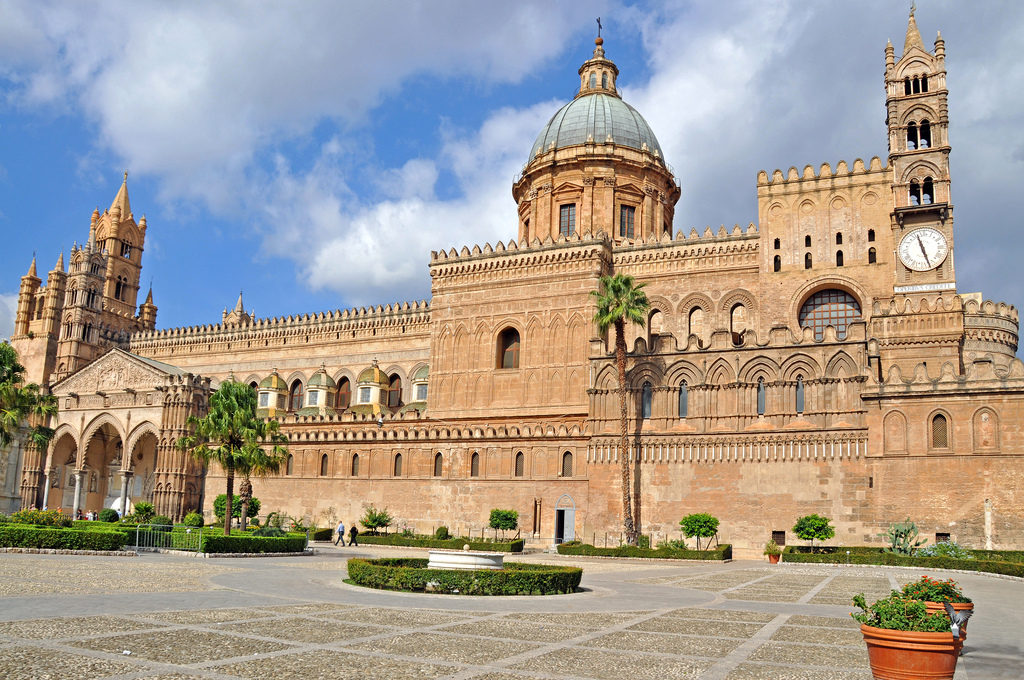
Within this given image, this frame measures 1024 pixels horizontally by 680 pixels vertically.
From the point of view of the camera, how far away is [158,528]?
31.7 m

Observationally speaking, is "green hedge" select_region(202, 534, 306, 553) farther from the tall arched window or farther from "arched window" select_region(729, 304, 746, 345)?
the tall arched window

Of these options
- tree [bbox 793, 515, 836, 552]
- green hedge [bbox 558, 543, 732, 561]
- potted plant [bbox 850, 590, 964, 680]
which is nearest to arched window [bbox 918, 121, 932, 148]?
tree [bbox 793, 515, 836, 552]

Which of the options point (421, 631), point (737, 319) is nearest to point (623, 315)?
point (737, 319)

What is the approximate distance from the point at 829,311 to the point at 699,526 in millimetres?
13740

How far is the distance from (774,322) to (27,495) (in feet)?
154

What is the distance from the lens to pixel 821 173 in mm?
43812

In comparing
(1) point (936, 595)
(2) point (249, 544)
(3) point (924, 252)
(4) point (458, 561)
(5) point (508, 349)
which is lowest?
(2) point (249, 544)

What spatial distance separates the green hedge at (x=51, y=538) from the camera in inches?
1089

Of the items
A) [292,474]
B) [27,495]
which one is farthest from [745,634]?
[27,495]

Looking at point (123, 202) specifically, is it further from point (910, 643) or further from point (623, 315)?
point (910, 643)

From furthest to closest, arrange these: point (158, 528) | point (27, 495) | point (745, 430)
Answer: point (27, 495) < point (745, 430) < point (158, 528)

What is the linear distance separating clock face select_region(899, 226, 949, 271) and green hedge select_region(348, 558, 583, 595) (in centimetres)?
2918

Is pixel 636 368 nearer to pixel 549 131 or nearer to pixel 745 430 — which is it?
pixel 745 430

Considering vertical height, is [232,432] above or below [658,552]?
above
